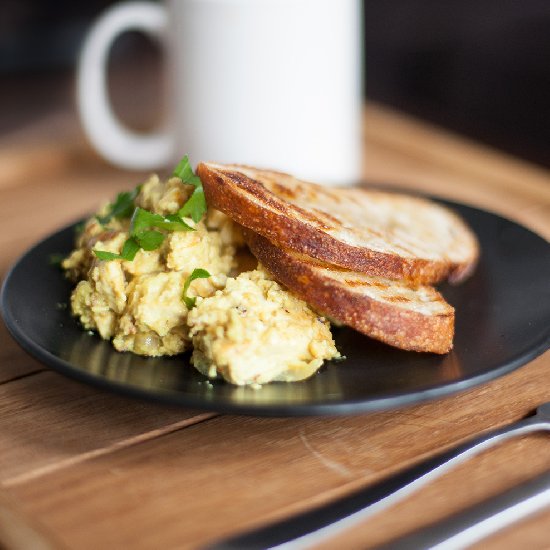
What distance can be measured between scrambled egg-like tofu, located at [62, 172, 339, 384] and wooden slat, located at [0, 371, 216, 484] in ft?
0.38

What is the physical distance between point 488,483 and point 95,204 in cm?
157

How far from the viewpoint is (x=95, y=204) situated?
2.54 metres

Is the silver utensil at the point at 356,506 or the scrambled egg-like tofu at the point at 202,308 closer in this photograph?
the silver utensil at the point at 356,506

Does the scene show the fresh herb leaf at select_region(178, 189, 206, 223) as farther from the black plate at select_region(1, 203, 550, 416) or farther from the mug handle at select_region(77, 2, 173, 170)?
the mug handle at select_region(77, 2, 173, 170)

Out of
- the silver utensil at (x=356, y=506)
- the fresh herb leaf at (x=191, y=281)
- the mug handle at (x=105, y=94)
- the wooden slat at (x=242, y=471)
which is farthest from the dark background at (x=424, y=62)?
the silver utensil at (x=356, y=506)

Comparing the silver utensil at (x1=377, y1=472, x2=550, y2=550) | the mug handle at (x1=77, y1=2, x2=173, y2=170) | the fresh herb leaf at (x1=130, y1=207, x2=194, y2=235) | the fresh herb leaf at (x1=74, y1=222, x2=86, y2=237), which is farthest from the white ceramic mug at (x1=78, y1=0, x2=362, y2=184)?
the silver utensil at (x1=377, y1=472, x2=550, y2=550)

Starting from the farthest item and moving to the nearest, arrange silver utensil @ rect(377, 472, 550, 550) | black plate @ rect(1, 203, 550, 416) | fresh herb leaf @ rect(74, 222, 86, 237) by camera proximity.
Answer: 1. fresh herb leaf @ rect(74, 222, 86, 237)
2. black plate @ rect(1, 203, 550, 416)
3. silver utensil @ rect(377, 472, 550, 550)

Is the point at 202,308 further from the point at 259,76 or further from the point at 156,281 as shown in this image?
A: the point at 259,76

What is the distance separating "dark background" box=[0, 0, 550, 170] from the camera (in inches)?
155

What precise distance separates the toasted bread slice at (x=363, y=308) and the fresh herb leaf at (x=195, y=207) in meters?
0.15

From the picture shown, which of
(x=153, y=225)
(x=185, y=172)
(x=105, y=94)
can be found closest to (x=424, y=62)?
(x=105, y=94)

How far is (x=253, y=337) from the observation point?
136cm

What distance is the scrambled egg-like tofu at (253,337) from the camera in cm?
135

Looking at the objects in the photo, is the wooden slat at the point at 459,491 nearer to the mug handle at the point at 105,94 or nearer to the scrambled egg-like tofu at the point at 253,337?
the scrambled egg-like tofu at the point at 253,337
